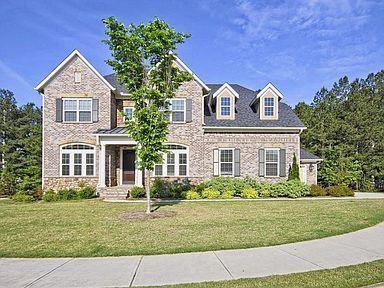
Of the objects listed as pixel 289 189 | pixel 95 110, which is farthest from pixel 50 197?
pixel 289 189

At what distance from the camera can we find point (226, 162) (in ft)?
71.1

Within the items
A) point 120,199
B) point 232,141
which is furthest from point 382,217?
point 120,199

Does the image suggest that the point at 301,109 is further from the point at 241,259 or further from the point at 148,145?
the point at 241,259

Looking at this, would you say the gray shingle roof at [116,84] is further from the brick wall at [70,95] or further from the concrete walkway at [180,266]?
the concrete walkway at [180,266]

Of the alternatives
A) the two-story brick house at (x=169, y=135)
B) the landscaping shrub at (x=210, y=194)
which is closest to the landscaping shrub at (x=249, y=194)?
the landscaping shrub at (x=210, y=194)

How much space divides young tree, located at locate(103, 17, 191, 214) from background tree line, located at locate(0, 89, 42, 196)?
1150 cm

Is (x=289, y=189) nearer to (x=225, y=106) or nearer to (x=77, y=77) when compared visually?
(x=225, y=106)

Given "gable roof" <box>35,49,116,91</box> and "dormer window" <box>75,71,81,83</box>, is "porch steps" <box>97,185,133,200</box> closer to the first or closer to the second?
"gable roof" <box>35,49,116,91</box>

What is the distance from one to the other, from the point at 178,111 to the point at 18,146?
2121 cm

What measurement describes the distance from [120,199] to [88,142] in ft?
15.5

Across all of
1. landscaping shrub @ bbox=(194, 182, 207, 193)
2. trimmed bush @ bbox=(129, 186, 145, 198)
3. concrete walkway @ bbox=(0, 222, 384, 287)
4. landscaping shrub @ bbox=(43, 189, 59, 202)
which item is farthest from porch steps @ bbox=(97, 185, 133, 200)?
concrete walkway @ bbox=(0, 222, 384, 287)

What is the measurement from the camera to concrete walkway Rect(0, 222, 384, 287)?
5.35 m

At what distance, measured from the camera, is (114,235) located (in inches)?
347

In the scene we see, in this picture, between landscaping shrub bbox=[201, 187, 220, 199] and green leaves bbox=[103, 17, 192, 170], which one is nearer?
green leaves bbox=[103, 17, 192, 170]
